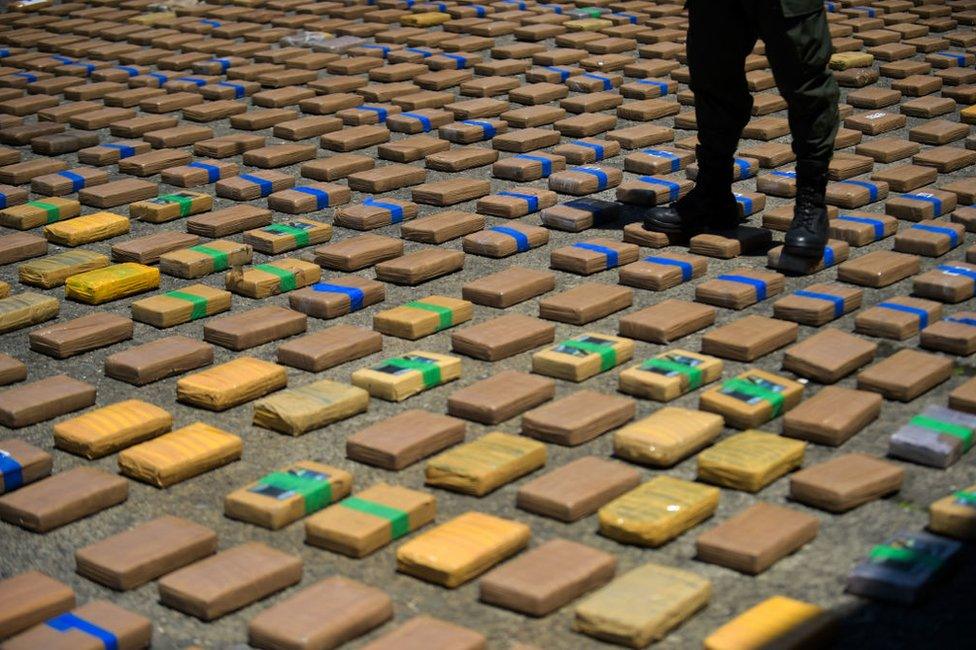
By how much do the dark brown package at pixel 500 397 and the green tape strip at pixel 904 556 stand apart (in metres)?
1.10

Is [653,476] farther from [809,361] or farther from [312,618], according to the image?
[312,618]

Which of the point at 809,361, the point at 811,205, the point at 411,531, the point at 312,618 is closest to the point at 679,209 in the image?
the point at 811,205

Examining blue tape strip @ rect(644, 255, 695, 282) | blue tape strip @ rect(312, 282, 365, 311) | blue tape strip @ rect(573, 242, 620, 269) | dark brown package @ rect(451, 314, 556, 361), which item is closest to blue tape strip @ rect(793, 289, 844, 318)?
blue tape strip @ rect(644, 255, 695, 282)

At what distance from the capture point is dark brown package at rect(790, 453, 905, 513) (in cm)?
326

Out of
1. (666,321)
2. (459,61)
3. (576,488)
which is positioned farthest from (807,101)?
(459,61)

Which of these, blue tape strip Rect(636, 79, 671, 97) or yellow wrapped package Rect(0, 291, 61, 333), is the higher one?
Answer: blue tape strip Rect(636, 79, 671, 97)

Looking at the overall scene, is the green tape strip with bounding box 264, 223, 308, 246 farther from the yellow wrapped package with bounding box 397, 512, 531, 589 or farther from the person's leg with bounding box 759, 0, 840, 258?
the yellow wrapped package with bounding box 397, 512, 531, 589

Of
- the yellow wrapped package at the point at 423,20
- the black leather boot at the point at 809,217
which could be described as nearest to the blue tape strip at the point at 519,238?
the black leather boot at the point at 809,217

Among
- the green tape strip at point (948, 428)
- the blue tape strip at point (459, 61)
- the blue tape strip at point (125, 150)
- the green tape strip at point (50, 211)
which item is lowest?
the green tape strip at point (948, 428)

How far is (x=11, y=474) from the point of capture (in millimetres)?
3533

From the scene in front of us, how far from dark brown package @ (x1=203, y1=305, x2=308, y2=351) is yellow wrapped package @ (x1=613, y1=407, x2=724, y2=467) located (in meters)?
1.24

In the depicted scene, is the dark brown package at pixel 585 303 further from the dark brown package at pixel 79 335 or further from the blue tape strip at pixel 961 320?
the dark brown package at pixel 79 335

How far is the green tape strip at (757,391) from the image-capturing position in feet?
12.3

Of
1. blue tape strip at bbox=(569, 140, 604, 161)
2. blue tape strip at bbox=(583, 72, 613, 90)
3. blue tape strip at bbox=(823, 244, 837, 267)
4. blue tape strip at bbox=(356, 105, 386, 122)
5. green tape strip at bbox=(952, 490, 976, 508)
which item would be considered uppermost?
blue tape strip at bbox=(583, 72, 613, 90)
